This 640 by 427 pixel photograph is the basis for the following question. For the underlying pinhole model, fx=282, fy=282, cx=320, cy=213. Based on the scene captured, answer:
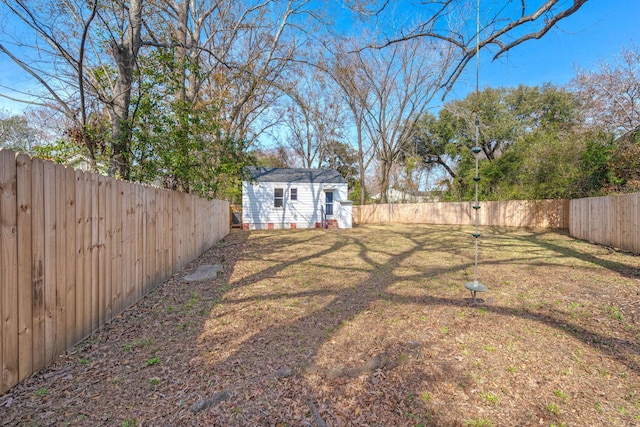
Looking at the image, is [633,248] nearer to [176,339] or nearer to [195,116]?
[176,339]

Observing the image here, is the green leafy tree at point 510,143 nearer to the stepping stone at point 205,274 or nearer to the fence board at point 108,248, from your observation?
the stepping stone at point 205,274

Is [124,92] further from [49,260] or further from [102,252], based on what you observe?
[49,260]

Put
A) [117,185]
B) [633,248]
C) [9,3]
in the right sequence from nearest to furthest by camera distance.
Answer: [117,185]
[9,3]
[633,248]

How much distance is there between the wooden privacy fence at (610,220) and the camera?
21.7 feet

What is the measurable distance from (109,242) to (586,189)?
15494mm

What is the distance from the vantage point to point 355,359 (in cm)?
245

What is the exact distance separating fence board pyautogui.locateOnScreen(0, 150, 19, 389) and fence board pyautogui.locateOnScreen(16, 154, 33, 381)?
0.10 ft

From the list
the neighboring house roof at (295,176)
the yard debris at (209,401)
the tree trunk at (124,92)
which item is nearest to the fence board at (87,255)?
the yard debris at (209,401)

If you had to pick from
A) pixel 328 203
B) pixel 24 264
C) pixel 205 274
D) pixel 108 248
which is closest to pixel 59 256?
pixel 24 264

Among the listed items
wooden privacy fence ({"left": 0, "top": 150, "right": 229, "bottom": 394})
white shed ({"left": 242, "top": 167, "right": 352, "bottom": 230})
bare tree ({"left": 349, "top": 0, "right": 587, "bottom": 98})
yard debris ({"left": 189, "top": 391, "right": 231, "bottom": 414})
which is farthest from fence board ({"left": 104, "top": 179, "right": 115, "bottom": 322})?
white shed ({"left": 242, "top": 167, "right": 352, "bottom": 230})

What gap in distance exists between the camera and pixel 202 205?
7.32 m

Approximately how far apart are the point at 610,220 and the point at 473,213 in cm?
983

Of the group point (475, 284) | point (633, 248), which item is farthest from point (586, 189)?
point (475, 284)

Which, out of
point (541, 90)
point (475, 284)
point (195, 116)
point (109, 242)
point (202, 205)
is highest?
point (541, 90)
